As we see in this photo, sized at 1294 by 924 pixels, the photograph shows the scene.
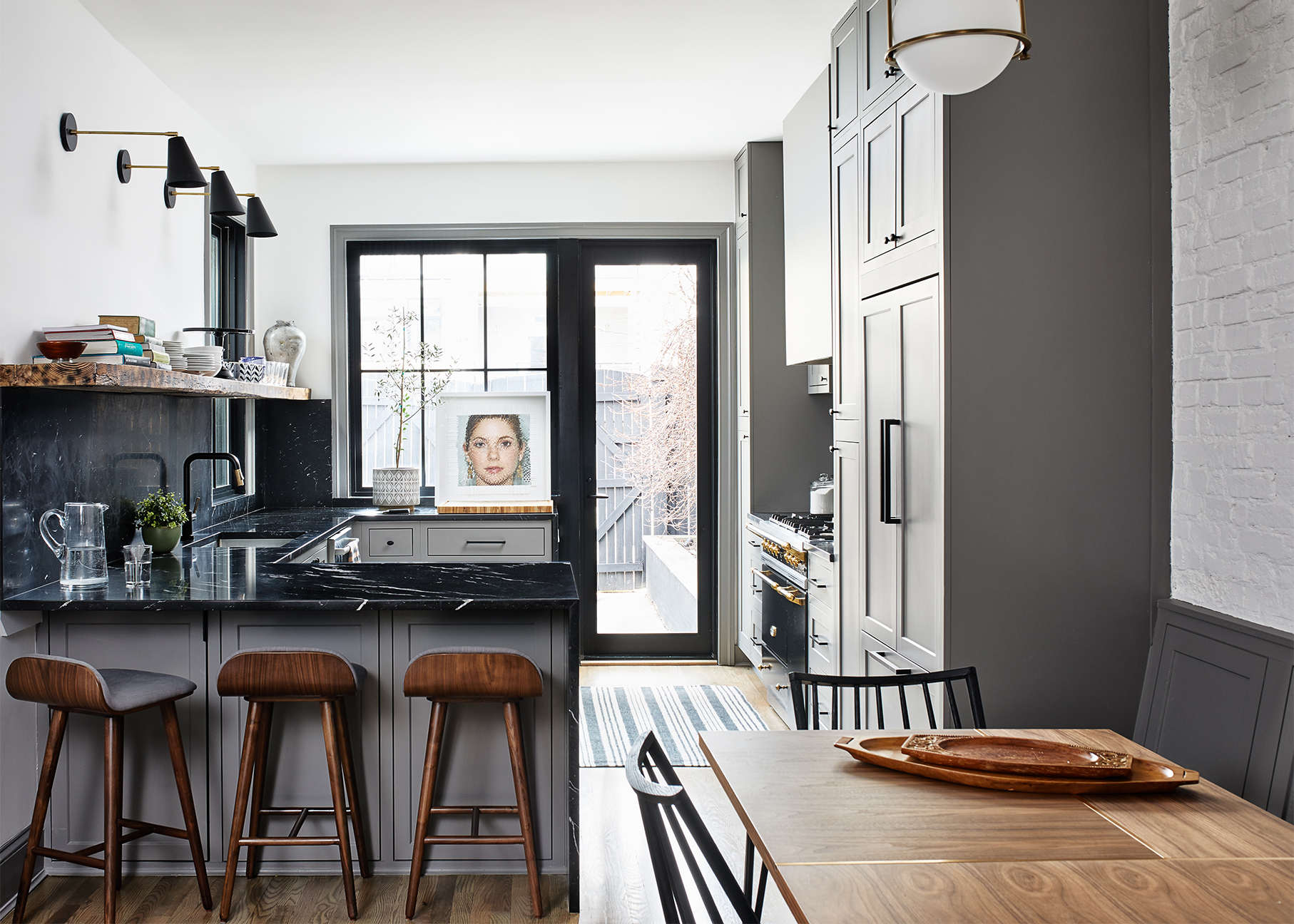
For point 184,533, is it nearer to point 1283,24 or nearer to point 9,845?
point 9,845

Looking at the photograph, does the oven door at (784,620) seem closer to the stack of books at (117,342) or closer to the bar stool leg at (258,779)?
the bar stool leg at (258,779)

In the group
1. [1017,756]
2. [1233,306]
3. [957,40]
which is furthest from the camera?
[1233,306]

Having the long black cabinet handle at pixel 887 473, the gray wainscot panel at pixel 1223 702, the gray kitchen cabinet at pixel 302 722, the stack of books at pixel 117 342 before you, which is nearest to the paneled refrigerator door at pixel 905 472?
the long black cabinet handle at pixel 887 473

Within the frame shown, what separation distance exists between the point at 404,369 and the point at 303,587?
2.60 m

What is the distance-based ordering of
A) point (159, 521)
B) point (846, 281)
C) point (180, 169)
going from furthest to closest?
point (159, 521), point (846, 281), point (180, 169)

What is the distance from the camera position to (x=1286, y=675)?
2.00m

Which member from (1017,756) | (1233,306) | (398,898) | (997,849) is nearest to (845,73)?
Result: (1233,306)

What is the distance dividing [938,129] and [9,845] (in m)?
3.38

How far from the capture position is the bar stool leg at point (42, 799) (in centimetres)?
248

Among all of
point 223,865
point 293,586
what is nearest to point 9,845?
point 223,865

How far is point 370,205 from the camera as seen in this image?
201 inches

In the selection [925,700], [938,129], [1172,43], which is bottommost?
[925,700]

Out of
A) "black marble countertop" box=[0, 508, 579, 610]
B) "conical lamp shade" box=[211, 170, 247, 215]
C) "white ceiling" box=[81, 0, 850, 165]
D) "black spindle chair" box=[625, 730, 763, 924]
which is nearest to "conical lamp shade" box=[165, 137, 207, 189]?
"conical lamp shade" box=[211, 170, 247, 215]

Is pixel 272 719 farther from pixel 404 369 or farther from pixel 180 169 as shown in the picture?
pixel 404 369
